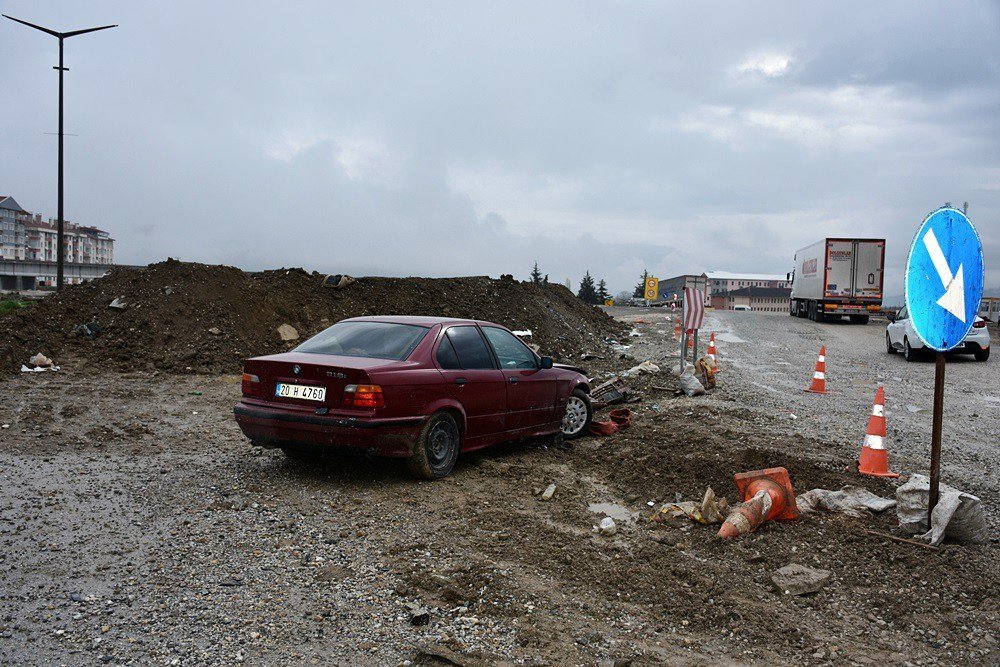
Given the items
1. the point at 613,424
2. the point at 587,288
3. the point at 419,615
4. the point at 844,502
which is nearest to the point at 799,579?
the point at 844,502

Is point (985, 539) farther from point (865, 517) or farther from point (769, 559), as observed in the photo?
point (769, 559)

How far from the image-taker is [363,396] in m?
6.41

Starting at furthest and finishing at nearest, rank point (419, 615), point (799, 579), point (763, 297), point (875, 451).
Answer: point (763, 297) < point (875, 451) < point (799, 579) < point (419, 615)

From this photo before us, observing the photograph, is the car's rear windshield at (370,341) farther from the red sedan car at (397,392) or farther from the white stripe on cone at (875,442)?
the white stripe on cone at (875,442)

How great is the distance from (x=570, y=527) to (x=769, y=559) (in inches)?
57.6

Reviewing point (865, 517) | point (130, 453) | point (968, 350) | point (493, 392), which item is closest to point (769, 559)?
point (865, 517)

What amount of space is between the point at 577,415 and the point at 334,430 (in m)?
3.76

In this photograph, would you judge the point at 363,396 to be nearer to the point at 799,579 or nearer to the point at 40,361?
the point at 799,579

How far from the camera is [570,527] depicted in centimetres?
586

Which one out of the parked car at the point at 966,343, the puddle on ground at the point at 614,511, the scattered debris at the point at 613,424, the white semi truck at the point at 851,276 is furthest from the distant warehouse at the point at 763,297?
the puddle on ground at the point at 614,511

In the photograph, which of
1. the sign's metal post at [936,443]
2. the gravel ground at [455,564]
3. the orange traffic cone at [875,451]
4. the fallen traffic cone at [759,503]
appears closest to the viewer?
the gravel ground at [455,564]

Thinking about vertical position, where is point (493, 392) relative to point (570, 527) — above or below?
above

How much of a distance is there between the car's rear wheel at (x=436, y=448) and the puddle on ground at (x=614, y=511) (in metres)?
1.39

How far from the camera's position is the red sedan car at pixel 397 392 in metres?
6.43
